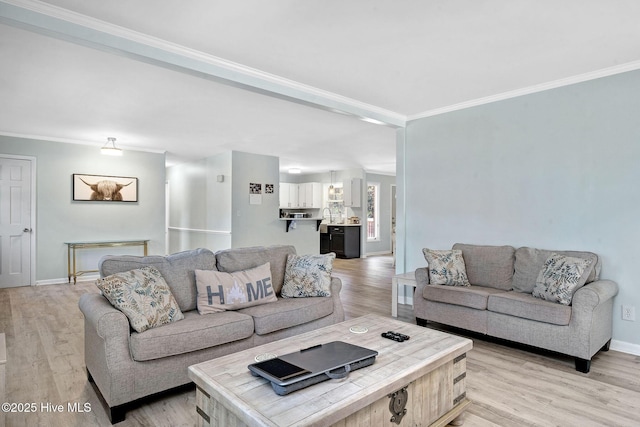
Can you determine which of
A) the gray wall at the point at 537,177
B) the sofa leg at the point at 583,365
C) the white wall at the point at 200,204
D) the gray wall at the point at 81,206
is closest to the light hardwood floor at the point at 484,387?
the sofa leg at the point at 583,365

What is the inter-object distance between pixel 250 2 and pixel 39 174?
555 cm

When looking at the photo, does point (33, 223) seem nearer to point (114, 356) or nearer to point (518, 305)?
point (114, 356)

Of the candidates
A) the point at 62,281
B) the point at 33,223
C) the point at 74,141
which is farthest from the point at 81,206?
the point at 62,281

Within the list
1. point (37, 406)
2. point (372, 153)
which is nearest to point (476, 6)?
point (37, 406)

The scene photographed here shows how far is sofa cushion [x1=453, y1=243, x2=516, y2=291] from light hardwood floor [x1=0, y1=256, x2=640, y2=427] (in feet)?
1.85

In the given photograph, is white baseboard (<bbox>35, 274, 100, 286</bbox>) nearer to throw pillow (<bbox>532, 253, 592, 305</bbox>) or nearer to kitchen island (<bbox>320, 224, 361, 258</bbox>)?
Answer: kitchen island (<bbox>320, 224, 361, 258</bbox>)

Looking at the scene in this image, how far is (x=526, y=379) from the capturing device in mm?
2615

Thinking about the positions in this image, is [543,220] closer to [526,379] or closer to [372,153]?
[526,379]

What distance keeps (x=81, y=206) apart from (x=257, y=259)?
472 cm

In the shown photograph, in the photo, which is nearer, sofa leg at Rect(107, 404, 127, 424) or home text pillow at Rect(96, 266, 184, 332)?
sofa leg at Rect(107, 404, 127, 424)

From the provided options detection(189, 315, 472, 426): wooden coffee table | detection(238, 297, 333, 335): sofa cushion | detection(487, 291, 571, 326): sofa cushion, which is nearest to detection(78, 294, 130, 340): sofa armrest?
detection(189, 315, 472, 426): wooden coffee table

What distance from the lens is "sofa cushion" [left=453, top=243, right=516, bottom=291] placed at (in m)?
3.59

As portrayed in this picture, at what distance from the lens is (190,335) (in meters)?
2.28

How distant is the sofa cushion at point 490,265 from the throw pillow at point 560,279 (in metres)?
0.41
